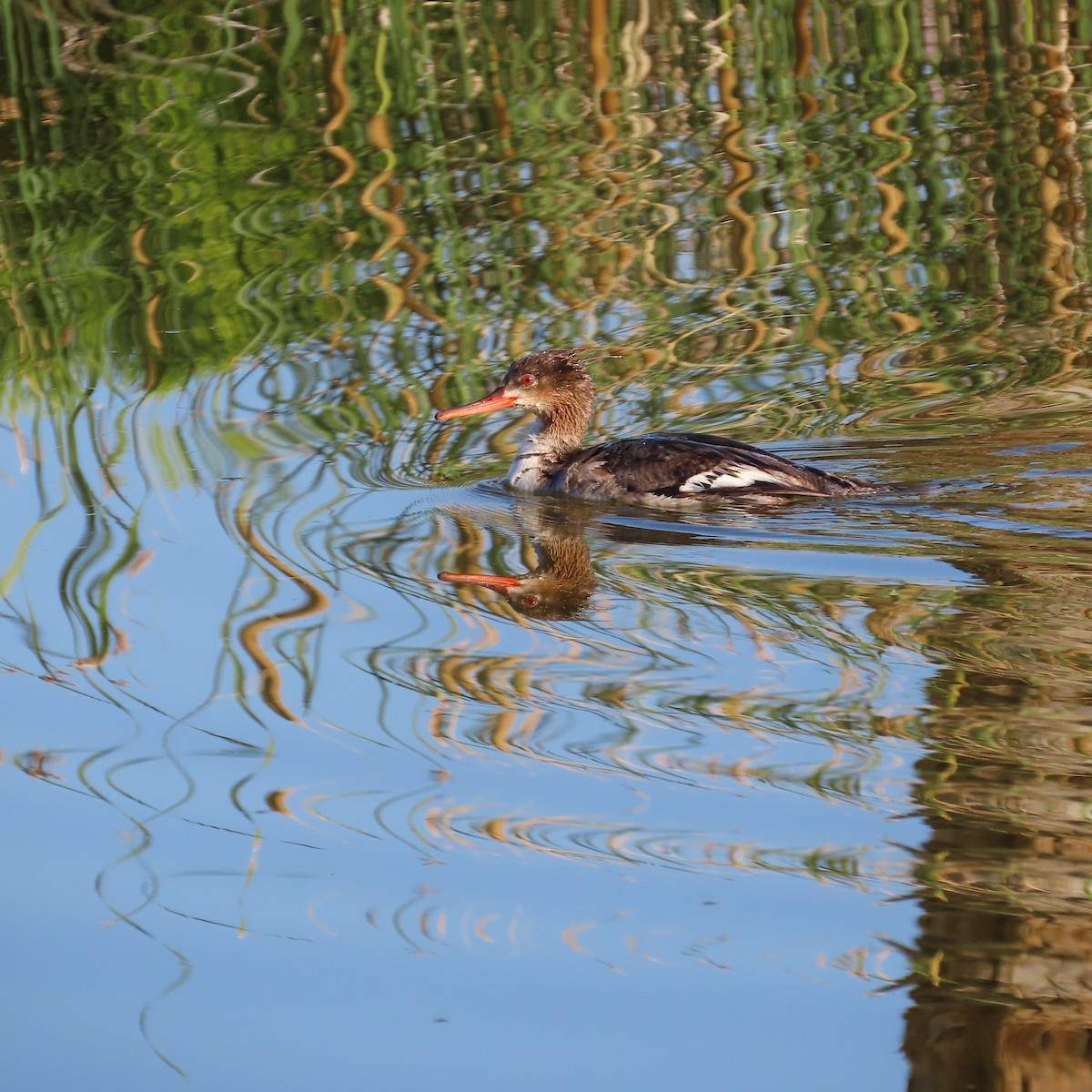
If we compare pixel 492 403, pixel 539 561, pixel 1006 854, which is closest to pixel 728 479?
pixel 539 561

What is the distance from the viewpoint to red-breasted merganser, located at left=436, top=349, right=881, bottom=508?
22.6 feet

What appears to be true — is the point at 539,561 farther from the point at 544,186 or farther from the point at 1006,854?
the point at 544,186

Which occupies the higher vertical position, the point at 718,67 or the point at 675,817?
the point at 718,67

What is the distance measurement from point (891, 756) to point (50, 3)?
10.4 m

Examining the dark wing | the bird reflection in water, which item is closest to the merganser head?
the bird reflection in water

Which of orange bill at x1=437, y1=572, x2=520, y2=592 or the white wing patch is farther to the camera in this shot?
the white wing patch

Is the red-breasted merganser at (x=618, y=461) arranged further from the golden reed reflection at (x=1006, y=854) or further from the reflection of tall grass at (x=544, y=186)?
the golden reed reflection at (x=1006, y=854)

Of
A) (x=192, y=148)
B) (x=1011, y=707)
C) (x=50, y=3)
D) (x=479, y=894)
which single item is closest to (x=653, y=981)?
(x=479, y=894)

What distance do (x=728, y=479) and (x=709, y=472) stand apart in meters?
0.08

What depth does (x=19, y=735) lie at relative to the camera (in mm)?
4777

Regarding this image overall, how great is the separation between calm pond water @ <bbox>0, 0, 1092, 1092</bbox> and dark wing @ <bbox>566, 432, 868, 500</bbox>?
4.7 inches

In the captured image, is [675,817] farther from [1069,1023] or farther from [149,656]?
[149,656]

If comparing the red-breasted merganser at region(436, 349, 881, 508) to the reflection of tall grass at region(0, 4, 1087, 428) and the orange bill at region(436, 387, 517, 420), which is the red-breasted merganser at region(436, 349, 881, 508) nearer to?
the orange bill at region(436, 387, 517, 420)

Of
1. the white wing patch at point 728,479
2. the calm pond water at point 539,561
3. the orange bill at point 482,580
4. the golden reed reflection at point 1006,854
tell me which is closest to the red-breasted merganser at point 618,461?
the white wing patch at point 728,479
